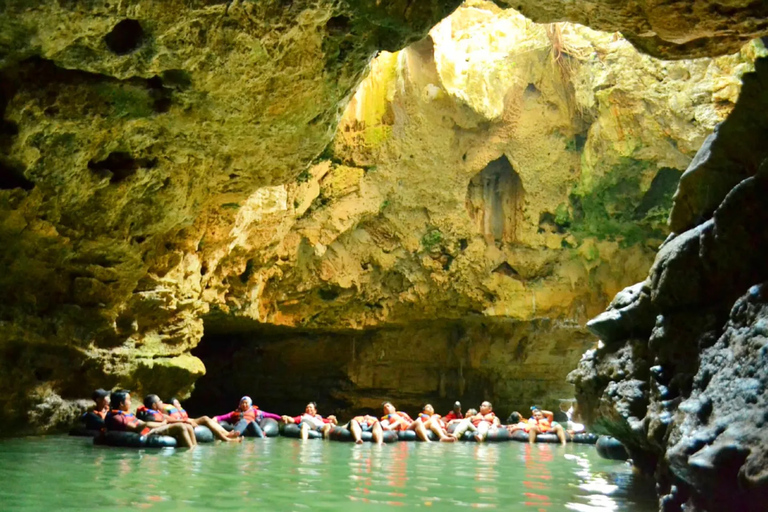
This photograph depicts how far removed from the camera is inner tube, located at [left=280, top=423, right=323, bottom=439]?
41.9 feet

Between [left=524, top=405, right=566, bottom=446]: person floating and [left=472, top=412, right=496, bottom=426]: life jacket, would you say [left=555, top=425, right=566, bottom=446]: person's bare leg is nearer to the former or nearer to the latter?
[left=524, top=405, right=566, bottom=446]: person floating

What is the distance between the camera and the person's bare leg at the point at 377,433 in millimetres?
11550

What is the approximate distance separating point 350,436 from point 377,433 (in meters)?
0.50

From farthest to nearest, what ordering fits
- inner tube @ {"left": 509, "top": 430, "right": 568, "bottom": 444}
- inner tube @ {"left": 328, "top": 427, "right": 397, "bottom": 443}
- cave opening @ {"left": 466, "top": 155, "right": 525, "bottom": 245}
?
cave opening @ {"left": 466, "top": 155, "right": 525, "bottom": 245}
inner tube @ {"left": 509, "top": 430, "right": 568, "bottom": 444}
inner tube @ {"left": 328, "top": 427, "right": 397, "bottom": 443}

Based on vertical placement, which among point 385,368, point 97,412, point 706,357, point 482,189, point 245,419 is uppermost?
point 482,189

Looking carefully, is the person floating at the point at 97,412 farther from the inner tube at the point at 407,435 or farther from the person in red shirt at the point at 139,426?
the inner tube at the point at 407,435

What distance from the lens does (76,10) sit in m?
5.74

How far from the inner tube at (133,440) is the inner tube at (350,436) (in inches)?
134

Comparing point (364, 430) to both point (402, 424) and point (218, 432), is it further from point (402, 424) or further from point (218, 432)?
point (218, 432)


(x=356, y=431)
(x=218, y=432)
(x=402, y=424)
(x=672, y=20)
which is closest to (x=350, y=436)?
(x=356, y=431)

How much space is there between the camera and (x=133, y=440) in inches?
362

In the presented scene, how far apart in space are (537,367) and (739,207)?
607 inches

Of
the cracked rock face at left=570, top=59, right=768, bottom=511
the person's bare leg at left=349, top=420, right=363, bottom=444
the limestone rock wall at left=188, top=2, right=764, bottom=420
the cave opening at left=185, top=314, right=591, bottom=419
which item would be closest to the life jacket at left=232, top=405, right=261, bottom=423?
the person's bare leg at left=349, top=420, right=363, bottom=444

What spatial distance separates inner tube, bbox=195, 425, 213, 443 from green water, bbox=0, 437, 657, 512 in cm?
59
